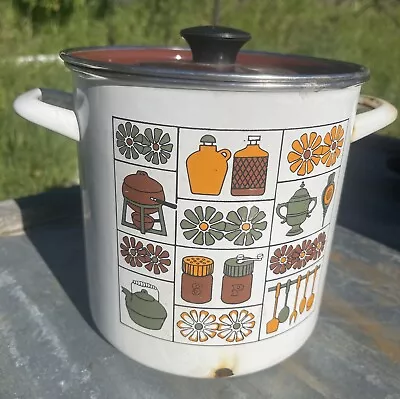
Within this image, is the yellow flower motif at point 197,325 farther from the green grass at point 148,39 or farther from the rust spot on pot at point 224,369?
the green grass at point 148,39

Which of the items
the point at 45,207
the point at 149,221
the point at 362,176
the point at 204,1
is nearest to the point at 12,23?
the point at 204,1

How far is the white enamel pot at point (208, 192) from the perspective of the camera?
0.38 m

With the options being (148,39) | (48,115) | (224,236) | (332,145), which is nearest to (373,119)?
(332,145)

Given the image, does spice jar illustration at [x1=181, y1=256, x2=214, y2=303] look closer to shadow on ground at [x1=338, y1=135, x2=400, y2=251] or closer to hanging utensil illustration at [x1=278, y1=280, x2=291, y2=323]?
hanging utensil illustration at [x1=278, y1=280, x2=291, y2=323]

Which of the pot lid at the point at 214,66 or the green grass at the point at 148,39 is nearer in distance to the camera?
the pot lid at the point at 214,66

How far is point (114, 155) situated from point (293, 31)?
1238 millimetres

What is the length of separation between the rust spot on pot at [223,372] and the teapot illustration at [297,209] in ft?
0.48

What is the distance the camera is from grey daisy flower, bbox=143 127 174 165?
39 cm

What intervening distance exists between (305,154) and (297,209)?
0.16ft

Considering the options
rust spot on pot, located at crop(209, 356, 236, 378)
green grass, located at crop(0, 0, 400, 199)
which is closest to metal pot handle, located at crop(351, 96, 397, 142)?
rust spot on pot, located at crop(209, 356, 236, 378)

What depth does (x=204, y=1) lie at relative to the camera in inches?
59.2

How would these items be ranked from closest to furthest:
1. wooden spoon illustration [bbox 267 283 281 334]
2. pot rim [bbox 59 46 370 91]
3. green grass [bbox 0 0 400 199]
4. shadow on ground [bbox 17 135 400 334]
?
Answer: pot rim [bbox 59 46 370 91], wooden spoon illustration [bbox 267 283 281 334], shadow on ground [bbox 17 135 400 334], green grass [bbox 0 0 400 199]

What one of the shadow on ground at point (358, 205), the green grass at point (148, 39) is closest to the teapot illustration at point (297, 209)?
the shadow on ground at point (358, 205)

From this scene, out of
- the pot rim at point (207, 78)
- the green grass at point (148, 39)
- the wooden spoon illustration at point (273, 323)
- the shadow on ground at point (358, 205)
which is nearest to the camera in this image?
the pot rim at point (207, 78)
